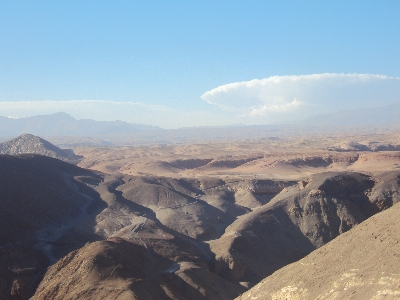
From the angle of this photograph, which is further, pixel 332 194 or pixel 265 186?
pixel 265 186

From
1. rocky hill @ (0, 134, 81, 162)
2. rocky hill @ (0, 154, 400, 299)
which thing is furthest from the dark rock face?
rocky hill @ (0, 134, 81, 162)

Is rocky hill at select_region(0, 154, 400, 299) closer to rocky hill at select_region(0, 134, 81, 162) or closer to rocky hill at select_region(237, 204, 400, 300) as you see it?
rocky hill at select_region(237, 204, 400, 300)

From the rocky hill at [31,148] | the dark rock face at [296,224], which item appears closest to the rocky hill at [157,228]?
the dark rock face at [296,224]

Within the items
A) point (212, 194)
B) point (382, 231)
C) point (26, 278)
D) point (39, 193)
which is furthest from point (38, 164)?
point (382, 231)

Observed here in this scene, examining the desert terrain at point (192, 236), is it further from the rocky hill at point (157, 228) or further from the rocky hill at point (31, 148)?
the rocky hill at point (31, 148)

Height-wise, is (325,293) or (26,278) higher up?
(325,293)

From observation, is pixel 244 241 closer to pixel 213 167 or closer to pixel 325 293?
pixel 325 293
